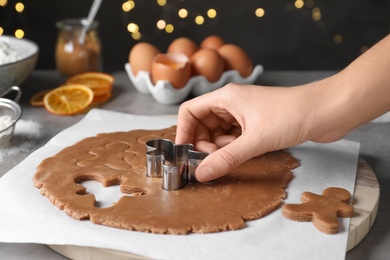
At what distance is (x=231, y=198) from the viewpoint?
125 centimetres

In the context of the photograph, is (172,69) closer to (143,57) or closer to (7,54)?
(143,57)

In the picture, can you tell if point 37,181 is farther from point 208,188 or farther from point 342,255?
point 342,255

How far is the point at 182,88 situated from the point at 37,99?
0.46m

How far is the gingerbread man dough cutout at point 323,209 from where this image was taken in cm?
114

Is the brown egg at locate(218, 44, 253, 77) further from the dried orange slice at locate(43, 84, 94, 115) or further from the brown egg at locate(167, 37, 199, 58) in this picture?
the dried orange slice at locate(43, 84, 94, 115)

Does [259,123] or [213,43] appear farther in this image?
[213,43]

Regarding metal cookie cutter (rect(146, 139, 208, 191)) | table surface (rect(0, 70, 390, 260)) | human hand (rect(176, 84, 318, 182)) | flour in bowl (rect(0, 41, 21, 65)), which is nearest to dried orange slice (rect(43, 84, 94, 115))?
table surface (rect(0, 70, 390, 260))

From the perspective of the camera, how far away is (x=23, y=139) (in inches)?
65.4

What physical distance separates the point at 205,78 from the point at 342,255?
0.93m

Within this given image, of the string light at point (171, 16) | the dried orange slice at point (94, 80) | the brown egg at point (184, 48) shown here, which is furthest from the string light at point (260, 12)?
the dried orange slice at point (94, 80)

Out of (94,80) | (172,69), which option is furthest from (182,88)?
(94,80)

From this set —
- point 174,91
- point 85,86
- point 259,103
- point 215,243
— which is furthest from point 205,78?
point 215,243

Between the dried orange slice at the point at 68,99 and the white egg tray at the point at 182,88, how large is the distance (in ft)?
0.58

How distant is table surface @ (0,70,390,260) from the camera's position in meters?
1.17
